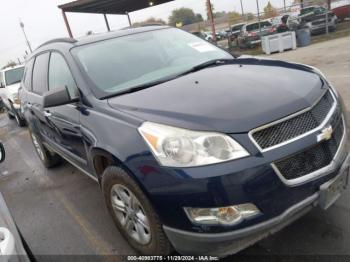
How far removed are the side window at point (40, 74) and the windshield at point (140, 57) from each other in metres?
1.05

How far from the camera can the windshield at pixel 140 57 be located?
3.04m

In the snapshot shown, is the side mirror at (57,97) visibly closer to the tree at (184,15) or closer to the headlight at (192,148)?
the headlight at (192,148)

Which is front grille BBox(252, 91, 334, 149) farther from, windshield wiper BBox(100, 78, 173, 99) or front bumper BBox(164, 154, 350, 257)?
windshield wiper BBox(100, 78, 173, 99)

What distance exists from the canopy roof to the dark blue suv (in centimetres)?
1601

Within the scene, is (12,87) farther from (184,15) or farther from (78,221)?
(184,15)

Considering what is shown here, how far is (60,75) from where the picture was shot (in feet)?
11.8

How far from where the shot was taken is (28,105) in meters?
4.98

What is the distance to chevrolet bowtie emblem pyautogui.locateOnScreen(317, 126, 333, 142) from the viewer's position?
2.17 m

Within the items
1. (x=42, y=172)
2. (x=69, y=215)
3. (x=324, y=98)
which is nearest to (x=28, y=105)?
(x=42, y=172)

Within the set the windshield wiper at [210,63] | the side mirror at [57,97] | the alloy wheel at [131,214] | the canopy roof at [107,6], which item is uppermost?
the canopy roof at [107,6]


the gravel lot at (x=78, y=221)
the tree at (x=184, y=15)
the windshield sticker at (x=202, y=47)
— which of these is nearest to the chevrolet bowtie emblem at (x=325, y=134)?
the gravel lot at (x=78, y=221)

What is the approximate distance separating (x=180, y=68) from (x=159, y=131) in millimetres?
1213

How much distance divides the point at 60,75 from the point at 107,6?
18.4 meters

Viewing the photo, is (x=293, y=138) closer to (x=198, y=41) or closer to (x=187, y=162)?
(x=187, y=162)
